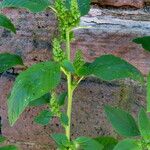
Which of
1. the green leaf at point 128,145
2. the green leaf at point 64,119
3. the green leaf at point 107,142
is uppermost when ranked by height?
the green leaf at point 64,119

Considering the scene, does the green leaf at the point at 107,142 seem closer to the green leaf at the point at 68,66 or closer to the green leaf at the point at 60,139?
the green leaf at the point at 60,139

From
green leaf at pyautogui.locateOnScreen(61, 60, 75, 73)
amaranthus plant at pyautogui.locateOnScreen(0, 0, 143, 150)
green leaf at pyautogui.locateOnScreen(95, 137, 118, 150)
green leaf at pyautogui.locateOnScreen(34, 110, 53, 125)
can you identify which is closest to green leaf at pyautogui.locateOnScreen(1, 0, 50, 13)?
amaranthus plant at pyautogui.locateOnScreen(0, 0, 143, 150)

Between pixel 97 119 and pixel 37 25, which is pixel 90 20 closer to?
pixel 37 25

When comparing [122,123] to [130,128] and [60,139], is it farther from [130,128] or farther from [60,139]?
[60,139]

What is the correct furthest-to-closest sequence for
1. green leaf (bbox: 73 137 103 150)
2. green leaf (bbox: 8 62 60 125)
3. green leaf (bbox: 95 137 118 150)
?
green leaf (bbox: 95 137 118 150)
green leaf (bbox: 73 137 103 150)
green leaf (bbox: 8 62 60 125)

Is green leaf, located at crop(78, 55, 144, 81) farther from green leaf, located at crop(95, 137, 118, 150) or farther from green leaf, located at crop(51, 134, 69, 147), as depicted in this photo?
green leaf, located at crop(95, 137, 118, 150)

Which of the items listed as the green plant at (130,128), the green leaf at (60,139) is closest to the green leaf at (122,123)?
the green plant at (130,128)

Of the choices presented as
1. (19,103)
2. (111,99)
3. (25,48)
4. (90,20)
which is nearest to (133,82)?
(111,99)
